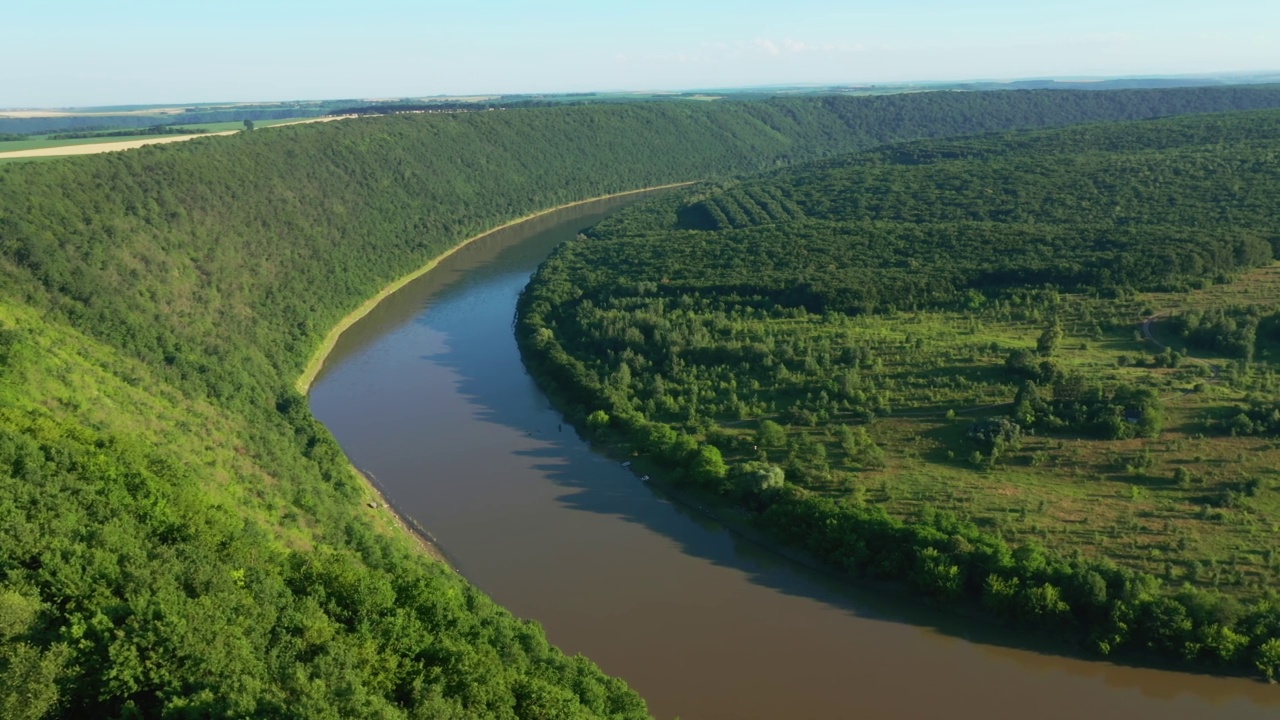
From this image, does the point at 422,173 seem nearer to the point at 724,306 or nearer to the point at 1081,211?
the point at 724,306

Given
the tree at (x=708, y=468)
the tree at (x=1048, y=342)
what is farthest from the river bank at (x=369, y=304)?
the tree at (x=1048, y=342)

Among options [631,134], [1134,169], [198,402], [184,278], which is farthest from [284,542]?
[631,134]

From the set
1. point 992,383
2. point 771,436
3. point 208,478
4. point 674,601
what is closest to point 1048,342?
point 992,383

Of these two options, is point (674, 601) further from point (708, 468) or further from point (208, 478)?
point (208, 478)

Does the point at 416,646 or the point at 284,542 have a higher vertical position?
the point at 416,646

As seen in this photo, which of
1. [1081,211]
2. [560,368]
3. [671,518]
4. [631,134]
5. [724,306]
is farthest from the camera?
[631,134]

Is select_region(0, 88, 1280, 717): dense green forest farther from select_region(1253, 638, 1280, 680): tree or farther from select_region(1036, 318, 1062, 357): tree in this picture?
select_region(1036, 318, 1062, 357): tree
